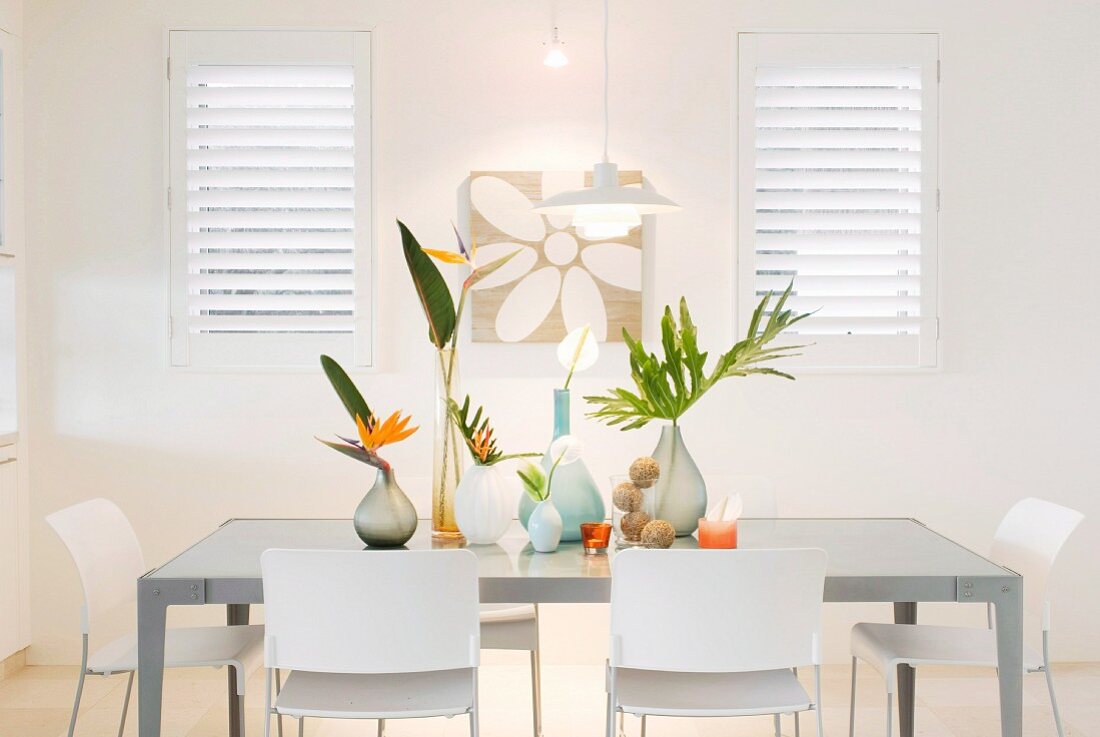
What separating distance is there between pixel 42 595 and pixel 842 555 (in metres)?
3.04

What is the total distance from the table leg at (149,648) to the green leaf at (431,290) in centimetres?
92

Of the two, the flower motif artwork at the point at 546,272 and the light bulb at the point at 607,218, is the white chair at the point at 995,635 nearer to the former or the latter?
the light bulb at the point at 607,218

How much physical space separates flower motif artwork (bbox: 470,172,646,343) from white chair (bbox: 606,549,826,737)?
1.86 metres

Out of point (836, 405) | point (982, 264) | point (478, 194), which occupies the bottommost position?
point (836, 405)

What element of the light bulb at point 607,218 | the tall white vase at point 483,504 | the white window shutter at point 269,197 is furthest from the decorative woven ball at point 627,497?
the white window shutter at point 269,197

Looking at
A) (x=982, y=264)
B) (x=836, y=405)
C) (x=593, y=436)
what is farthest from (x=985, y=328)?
(x=593, y=436)

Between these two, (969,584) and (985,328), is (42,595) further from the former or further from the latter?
(985,328)

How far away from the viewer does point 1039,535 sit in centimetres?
279

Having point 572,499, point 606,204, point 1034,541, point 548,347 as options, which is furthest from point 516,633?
point 1034,541

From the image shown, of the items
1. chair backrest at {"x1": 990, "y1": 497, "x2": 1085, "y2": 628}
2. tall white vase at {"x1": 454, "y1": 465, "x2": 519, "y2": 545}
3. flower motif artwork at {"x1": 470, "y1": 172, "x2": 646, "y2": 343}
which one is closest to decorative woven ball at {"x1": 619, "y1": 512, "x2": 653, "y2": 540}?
tall white vase at {"x1": 454, "y1": 465, "x2": 519, "y2": 545}

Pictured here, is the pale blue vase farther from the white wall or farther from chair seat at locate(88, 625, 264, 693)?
the white wall

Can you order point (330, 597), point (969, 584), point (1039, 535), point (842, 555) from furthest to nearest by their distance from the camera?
point (1039, 535) < point (842, 555) < point (969, 584) < point (330, 597)

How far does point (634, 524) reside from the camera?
253cm

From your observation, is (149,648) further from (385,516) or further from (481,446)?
(481,446)
